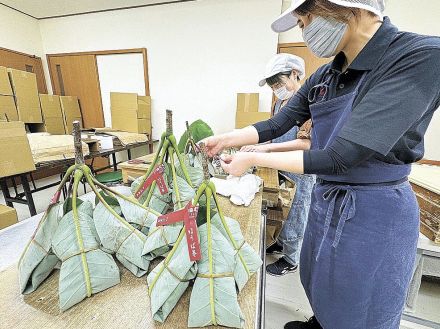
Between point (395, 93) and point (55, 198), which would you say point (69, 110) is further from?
point (395, 93)

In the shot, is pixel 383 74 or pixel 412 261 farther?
pixel 412 261

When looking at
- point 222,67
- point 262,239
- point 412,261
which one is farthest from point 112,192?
point 222,67

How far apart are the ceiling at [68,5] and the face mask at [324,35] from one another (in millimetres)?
3384

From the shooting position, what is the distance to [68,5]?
342cm

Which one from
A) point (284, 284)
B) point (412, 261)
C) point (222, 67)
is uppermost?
point (222, 67)

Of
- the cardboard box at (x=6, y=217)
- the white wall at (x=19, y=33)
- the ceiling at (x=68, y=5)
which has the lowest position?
the cardboard box at (x=6, y=217)

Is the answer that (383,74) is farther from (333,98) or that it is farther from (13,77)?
(13,77)

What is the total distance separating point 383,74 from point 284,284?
1.61 metres

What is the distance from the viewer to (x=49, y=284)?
53 centimetres

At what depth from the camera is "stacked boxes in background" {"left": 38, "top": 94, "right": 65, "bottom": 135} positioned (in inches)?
133

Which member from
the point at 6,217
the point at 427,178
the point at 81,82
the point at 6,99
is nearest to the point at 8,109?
the point at 6,99

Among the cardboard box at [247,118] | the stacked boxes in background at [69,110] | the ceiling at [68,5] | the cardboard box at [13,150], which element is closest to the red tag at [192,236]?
the cardboard box at [13,150]

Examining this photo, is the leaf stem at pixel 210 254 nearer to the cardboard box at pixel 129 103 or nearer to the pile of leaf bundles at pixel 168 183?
the pile of leaf bundles at pixel 168 183

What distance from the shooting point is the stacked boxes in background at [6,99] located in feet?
9.13
